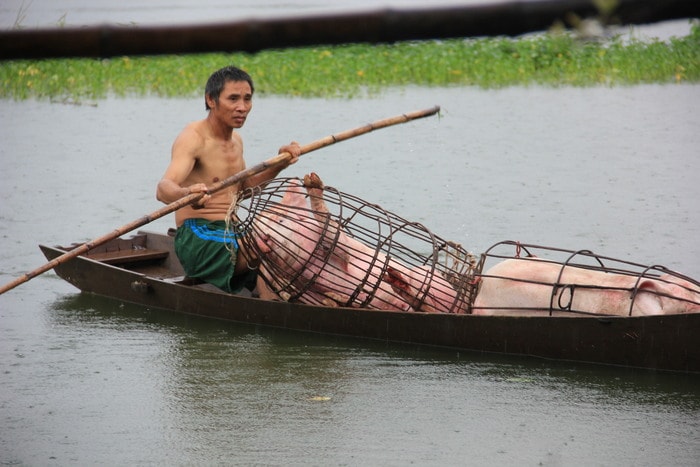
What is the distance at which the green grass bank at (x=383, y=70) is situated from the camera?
14086 millimetres

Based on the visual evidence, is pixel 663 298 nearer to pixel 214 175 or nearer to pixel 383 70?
pixel 214 175

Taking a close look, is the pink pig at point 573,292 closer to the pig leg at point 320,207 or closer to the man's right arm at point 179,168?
the pig leg at point 320,207

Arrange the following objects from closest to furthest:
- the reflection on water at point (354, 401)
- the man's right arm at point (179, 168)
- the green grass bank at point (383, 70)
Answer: the reflection on water at point (354, 401), the man's right arm at point (179, 168), the green grass bank at point (383, 70)

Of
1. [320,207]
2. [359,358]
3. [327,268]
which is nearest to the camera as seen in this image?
[359,358]

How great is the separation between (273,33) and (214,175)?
4156mm

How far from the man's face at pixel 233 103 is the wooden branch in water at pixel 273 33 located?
399 centimetres

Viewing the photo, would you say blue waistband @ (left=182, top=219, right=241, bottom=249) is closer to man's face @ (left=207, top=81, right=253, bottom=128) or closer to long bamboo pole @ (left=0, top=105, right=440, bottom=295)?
long bamboo pole @ (left=0, top=105, right=440, bottom=295)

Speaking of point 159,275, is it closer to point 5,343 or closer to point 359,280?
point 5,343

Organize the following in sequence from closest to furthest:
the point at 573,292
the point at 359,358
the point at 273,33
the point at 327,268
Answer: the point at 273,33 < the point at 573,292 < the point at 359,358 < the point at 327,268

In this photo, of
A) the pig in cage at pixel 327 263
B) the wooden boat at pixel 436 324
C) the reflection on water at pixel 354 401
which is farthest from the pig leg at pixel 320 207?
the reflection on water at pixel 354 401

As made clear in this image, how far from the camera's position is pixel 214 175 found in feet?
20.0

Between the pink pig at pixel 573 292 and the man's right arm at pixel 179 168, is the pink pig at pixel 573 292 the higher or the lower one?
the lower one

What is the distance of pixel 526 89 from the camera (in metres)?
14.1

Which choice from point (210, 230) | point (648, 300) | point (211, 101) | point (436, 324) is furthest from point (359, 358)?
point (211, 101)
